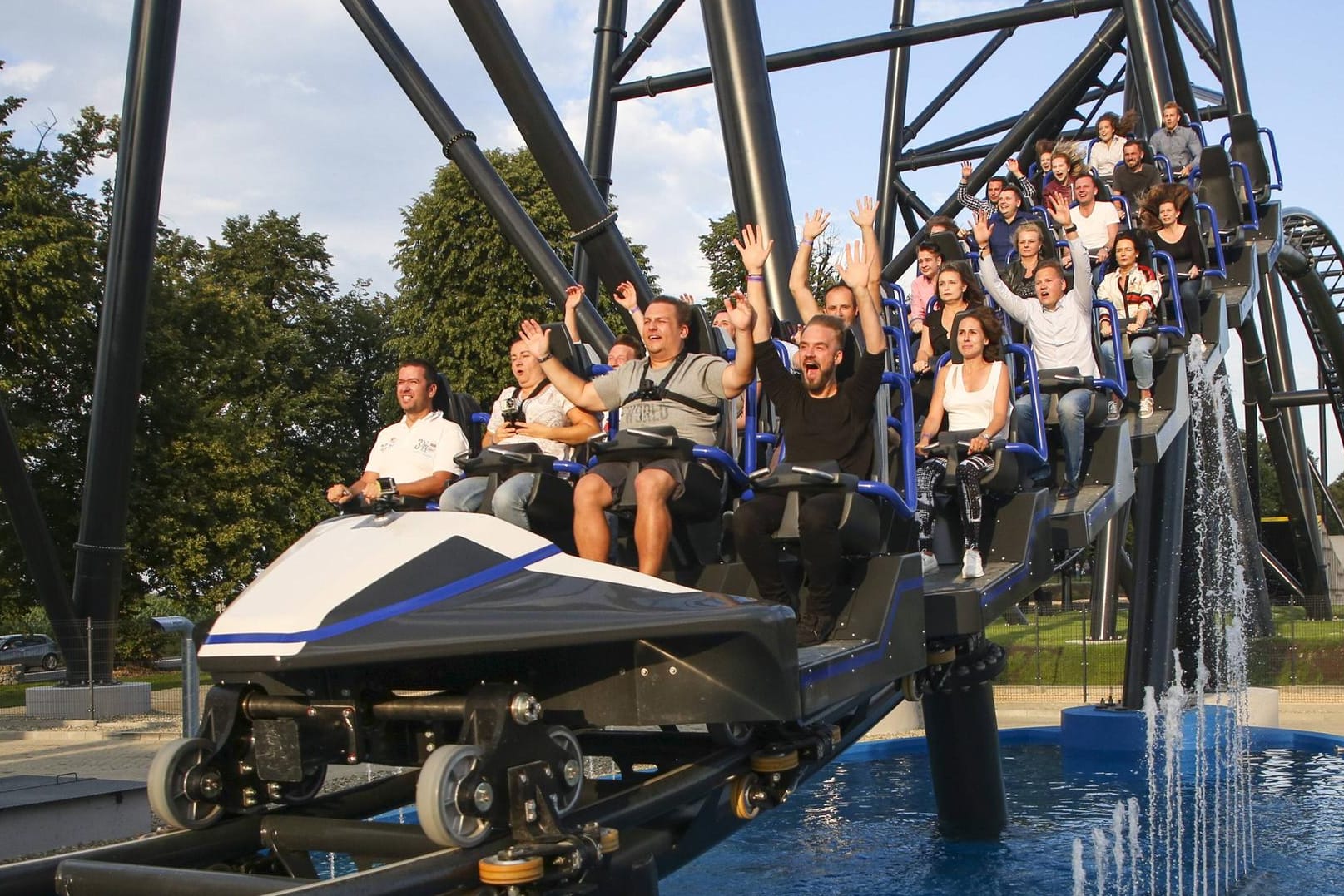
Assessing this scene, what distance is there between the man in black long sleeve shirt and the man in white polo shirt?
1366 mm

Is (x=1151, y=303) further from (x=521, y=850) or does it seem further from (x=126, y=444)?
(x=126, y=444)

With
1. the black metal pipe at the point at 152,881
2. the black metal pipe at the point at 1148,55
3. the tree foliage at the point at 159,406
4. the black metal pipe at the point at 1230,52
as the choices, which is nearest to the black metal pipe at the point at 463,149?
the black metal pipe at the point at 1148,55

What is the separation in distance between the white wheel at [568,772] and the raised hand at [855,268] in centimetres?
240

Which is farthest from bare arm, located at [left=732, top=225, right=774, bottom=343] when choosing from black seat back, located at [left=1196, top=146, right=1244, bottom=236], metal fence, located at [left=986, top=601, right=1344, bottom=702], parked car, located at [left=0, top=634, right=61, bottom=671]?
parked car, located at [left=0, top=634, right=61, bottom=671]

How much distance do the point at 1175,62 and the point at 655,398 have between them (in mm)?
10295

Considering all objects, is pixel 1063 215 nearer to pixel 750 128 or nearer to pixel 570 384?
pixel 750 128

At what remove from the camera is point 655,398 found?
5.20 m

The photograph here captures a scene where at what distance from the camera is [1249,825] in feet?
27.8

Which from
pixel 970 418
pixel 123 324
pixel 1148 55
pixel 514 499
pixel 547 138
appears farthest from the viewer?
pixel 123 324

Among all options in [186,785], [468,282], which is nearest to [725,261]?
[468,282]

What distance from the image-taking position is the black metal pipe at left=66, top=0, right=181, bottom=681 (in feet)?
40.6

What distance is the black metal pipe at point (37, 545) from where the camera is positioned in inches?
543

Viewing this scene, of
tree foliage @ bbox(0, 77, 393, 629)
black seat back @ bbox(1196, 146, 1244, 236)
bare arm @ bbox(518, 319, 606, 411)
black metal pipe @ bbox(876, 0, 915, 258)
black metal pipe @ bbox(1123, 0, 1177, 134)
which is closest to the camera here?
bare arm @ bbox(518, 319, 606, 411)

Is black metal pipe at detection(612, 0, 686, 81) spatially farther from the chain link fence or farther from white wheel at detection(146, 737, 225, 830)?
white wheel at detection(146, 737, 225, 830)
